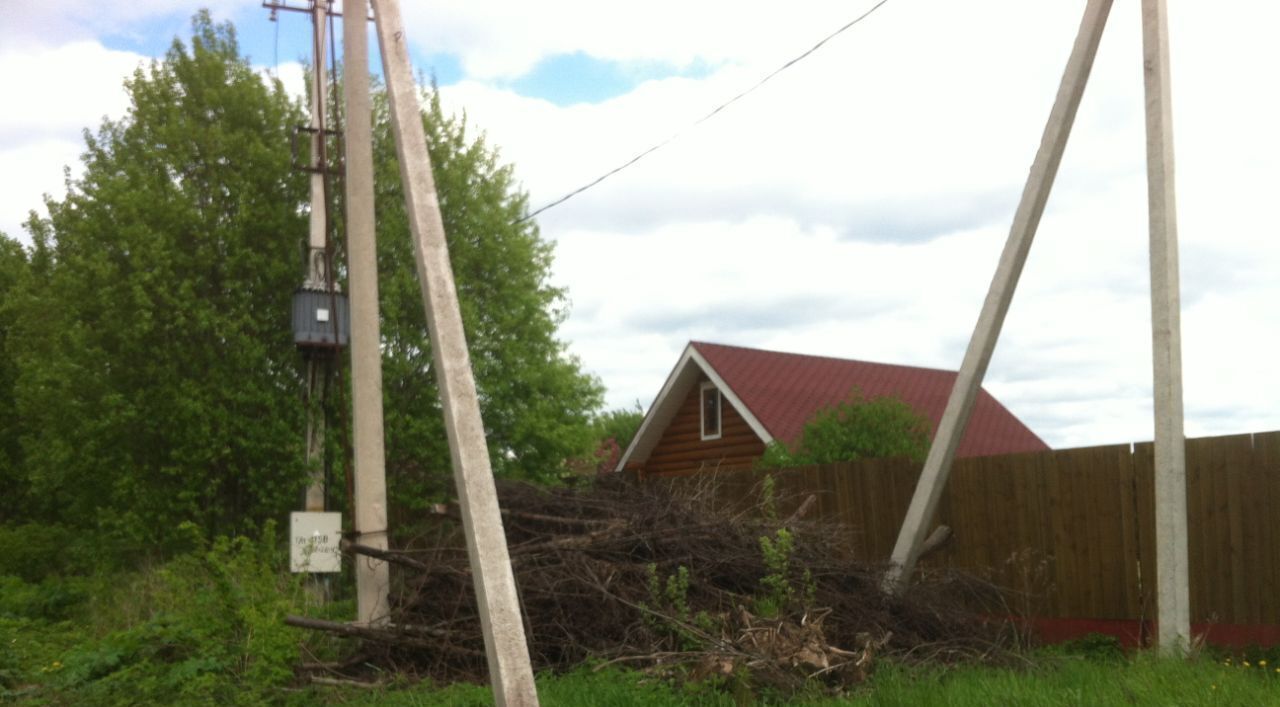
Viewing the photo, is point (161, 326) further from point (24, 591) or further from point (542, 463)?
point (542, 463)

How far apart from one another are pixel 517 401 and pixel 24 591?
788 cm

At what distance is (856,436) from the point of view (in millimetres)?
19062

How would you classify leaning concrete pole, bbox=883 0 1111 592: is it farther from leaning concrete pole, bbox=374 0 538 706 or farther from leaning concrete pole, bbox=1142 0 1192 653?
leaning concrete pole, bbox=374 0 538 706

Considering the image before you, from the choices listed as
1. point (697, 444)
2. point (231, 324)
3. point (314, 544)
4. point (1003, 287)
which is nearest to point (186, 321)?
point (231, 324)

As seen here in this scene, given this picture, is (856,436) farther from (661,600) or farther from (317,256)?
(661,600)

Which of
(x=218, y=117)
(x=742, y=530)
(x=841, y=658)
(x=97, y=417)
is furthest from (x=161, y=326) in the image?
(x=841, y=658)

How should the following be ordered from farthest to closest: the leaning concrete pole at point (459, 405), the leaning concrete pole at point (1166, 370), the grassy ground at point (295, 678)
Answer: the leaning concrete pole at point (1166, 370), the grassy ground at point (295, 678), the leaning concrete pole at point (459, 405)

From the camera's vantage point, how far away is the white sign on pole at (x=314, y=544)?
11344 millimetres

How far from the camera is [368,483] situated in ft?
34.2

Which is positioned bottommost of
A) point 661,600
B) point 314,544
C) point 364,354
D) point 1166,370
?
point 661,600

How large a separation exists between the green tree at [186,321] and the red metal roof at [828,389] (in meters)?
8.84

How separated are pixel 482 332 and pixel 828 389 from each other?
30.5 feet

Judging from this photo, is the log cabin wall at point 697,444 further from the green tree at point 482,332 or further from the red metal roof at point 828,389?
the green tree at point 482,332

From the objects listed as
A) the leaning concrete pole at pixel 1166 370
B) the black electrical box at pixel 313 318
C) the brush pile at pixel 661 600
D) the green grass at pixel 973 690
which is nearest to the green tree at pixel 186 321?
the black electrical box at pixel 313 318
